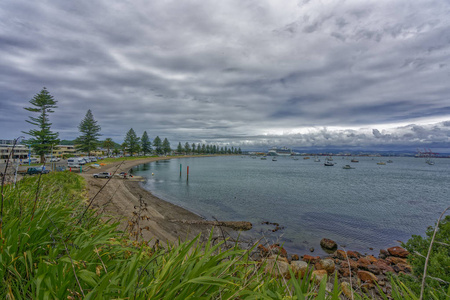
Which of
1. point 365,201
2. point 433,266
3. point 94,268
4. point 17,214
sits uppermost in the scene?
point 17,214

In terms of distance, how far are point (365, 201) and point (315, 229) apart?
16.7 metres

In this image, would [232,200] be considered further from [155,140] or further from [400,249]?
[155,140]

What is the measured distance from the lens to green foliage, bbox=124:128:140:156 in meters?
112

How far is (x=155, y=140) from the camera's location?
15300 cm

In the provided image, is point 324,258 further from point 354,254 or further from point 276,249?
point 276,249

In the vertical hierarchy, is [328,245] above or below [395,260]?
above

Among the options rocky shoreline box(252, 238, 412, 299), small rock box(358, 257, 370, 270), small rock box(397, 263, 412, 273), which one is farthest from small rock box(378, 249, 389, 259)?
small rock box(358, 257, 370, 270)

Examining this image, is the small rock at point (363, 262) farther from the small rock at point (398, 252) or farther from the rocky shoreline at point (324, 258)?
the small rock at point (398, 252)

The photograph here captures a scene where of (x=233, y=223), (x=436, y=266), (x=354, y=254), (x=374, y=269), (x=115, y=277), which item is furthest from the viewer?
(x=233, y=223)

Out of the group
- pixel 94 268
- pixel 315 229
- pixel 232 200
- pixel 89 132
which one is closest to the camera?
pixel 94 268

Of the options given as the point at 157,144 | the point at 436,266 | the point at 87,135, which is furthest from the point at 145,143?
the point at 436,266

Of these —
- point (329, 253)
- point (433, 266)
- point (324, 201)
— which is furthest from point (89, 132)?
point (433, 266)

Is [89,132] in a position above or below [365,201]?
above

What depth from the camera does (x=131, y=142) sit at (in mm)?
114062
